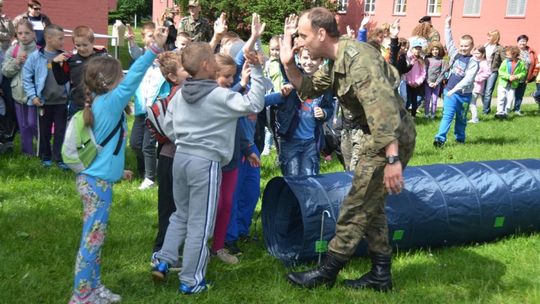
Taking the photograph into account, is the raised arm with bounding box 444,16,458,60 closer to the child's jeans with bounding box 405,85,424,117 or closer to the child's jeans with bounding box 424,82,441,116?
the child's jeans with bounding box 405,85,424,117

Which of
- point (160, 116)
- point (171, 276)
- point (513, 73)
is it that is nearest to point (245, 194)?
point (171, 276)

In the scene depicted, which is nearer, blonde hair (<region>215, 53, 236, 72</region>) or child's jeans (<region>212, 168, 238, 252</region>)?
blonde hair (<region>215, 53, 236, 72</region>)

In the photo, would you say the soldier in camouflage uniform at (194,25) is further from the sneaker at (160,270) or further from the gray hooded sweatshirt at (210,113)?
the sneaker at (160,270)

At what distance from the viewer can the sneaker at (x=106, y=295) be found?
4047 millimetres

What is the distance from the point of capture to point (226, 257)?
488 cm

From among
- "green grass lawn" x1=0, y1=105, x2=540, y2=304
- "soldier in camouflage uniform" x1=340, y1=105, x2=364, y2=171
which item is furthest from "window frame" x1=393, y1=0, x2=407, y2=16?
"green grass lawn" x1=0, y1=105, x2=540, y2=304

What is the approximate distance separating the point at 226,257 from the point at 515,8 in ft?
104

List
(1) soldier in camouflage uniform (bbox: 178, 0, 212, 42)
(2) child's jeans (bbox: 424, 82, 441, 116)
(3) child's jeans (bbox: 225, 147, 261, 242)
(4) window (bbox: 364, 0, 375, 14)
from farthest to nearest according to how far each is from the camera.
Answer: (4) window (bbox: 364, 0, 375, 14) < (2) child's jeans (bbox: 424, 82, 441, 116) < (1) soldier in camouflage uniform (bbox: 178, 0, 212, 42) < (3) child's jeans (bbox: 225, 147, 261, 242)

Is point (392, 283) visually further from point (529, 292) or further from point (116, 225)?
point (116, 225)

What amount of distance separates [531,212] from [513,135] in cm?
683

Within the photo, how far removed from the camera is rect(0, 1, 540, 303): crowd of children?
3.84 meters

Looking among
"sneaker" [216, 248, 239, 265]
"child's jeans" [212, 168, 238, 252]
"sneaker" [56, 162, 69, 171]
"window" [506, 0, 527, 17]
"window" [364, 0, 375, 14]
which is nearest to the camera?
"child's jeans" [212, 168, 238, 252]

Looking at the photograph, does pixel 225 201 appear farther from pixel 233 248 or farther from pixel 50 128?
pixel 50 128

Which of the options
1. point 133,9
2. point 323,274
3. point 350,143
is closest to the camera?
point 323,274
